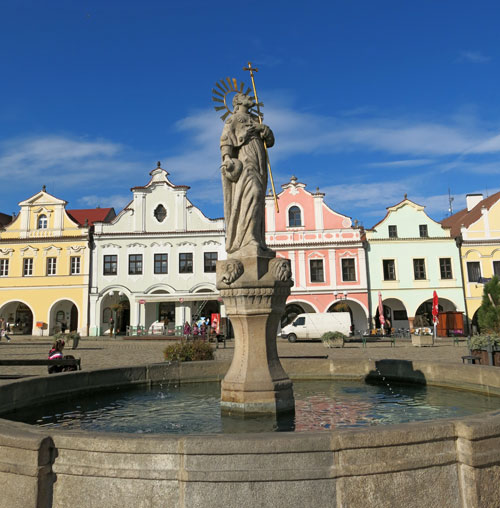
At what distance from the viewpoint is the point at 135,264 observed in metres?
34.1

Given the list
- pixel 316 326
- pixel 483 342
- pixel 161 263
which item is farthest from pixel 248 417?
pixel 161 263

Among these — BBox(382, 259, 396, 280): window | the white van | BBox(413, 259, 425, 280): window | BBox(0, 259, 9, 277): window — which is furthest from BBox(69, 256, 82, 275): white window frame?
BBox(413, 259, 425, 280): window

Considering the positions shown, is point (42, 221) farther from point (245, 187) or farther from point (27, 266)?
point (245, 187)

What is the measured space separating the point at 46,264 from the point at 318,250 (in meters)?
20.0

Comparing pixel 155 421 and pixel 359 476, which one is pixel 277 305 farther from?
pixel 359 476

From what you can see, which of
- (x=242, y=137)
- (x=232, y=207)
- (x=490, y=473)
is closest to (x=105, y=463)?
(x=490, y=473)

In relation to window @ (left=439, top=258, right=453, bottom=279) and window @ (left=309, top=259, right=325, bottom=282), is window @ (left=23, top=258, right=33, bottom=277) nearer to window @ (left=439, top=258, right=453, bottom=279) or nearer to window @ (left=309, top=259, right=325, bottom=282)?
window @ (left=309, top=259, right=325, bottom=282)

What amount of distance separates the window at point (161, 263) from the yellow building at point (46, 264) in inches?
197

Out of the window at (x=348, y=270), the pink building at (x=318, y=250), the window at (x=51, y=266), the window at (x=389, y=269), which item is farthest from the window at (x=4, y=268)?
the window at (x=389, y=269)

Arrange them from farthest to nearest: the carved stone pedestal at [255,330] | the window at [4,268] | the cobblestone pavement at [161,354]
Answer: the window at [4,268] → the cobblestone pavement at [161,354] → the carved stone pedestal at [255,330]

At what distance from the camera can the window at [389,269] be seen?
3306 centimetres

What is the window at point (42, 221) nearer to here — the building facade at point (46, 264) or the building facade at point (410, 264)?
the building facade at point (46, 264)

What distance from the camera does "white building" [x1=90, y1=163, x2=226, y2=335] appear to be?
109ft

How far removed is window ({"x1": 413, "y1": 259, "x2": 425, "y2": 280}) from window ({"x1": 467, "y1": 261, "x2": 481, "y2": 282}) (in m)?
3.16
